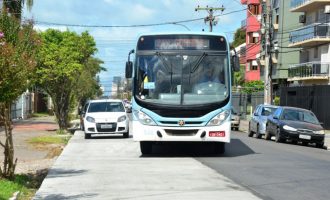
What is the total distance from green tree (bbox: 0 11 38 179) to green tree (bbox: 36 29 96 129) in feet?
54.6

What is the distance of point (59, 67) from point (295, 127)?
38.6 feet

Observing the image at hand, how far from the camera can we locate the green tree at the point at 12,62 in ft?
33.9

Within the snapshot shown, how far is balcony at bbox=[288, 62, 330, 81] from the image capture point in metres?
48.2

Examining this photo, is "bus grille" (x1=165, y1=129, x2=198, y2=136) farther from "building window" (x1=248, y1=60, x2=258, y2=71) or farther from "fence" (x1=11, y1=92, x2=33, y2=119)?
"building window" (x1=248, y1=60, x2=258, y2=71)

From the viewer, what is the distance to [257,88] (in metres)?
63.4

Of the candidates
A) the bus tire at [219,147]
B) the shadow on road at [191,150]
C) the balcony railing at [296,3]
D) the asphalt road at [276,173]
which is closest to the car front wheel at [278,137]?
the shadow on road at [191,150]

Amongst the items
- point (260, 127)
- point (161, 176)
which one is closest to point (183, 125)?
point (161, 176)

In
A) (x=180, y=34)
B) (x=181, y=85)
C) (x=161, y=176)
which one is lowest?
(x=161, y=176)

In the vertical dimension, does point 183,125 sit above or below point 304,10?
below

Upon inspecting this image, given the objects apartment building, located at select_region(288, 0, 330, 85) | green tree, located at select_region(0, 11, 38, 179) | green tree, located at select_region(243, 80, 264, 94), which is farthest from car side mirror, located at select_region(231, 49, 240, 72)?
green tree, located at select_region(243, 80, 264, 94)

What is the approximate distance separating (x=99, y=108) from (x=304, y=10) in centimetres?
3213

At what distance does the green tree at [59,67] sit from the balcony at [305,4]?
2414 centimetres

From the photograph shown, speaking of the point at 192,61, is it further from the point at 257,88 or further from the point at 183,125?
the point at 257,88

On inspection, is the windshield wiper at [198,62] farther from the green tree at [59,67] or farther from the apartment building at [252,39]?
the apartment building at [252,39]
